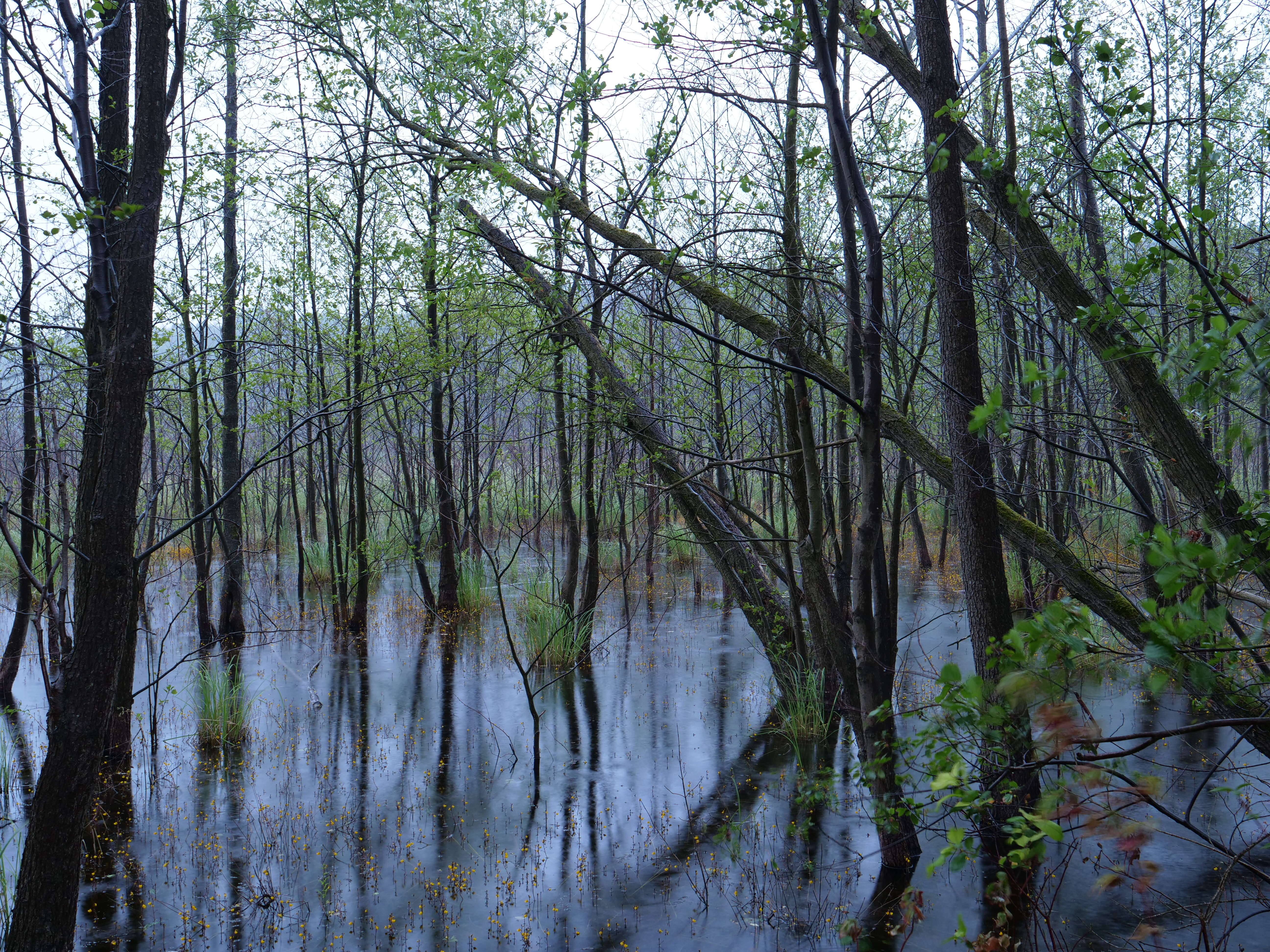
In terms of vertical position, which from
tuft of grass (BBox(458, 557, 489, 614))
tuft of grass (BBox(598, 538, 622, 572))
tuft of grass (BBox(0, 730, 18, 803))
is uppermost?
tuft of grass (BBox(598, 538, 622, 572))

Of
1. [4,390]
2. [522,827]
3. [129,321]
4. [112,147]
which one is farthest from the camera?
[522,827]

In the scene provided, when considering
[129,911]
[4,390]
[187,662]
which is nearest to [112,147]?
[4,390]

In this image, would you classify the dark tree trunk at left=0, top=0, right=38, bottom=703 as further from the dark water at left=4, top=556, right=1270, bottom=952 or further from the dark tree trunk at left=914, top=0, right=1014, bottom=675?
the dark tree trunk at left=914, top=0, right=1014, bottom=675

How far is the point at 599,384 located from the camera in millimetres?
7180

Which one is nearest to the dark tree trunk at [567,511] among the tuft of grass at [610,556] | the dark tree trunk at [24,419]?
the tuft of grass at [610,556]

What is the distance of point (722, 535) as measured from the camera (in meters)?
7.17

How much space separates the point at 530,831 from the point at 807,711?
2.76 metres

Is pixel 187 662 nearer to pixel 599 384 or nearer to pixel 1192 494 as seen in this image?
pixel 599 384

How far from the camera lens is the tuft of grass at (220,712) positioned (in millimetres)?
7605

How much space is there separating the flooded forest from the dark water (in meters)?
0.04

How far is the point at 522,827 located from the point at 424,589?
7.24 meters

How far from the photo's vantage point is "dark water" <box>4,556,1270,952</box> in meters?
4.75

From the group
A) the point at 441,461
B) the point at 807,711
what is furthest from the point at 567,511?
the point at 807,711

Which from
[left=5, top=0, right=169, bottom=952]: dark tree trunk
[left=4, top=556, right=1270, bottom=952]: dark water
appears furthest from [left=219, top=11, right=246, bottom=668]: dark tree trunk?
[left=5, top=0, right=169, bottom=952]: dark tree trunk
